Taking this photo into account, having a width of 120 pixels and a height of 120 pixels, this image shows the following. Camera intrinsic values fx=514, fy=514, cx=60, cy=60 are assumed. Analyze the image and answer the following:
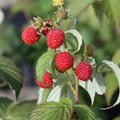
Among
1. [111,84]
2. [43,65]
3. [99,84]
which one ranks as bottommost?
[111,84]

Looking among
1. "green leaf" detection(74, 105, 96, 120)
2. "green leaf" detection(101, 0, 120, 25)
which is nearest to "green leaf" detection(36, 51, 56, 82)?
"green leaf" detection(74, 105, 96, 120)

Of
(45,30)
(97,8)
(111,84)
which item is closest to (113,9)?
(97,8)

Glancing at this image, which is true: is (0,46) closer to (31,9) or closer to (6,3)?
(31,9)

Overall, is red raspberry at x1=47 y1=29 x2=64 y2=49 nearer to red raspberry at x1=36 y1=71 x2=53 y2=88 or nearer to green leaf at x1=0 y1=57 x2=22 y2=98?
red raspberry at x1=36 y1=71 x2=53 y2=88

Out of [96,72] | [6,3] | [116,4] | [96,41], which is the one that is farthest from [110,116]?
[6,3]

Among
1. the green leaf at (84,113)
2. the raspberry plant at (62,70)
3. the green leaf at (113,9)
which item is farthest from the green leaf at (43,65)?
the green leaf at (113,9)

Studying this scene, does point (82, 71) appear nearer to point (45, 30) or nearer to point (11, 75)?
point (45, 30)
